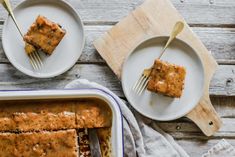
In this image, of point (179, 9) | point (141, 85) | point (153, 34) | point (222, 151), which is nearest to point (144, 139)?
point (141, 85)

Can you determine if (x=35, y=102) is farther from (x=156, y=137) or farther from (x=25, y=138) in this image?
(x=156, y=137)

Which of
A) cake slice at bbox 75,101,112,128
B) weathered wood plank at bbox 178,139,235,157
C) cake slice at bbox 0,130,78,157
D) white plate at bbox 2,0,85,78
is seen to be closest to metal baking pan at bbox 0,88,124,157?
cake slice at bbox 75,101,112,128

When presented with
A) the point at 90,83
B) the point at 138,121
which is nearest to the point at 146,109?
the point at 138,121

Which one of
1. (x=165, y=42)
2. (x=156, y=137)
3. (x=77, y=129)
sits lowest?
(x=156, y=137)

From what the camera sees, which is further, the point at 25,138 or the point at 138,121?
the point at 138,121

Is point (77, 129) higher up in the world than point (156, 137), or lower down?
higher up

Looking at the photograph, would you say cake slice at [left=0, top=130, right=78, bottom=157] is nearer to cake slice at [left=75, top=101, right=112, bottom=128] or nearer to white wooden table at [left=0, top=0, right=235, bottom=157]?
cake slice at [left=75, top=101, right=112, bottom=128]

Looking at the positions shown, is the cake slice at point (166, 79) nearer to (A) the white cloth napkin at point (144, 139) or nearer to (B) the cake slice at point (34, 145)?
(A) the white cloth napkin at point (144, 139)
